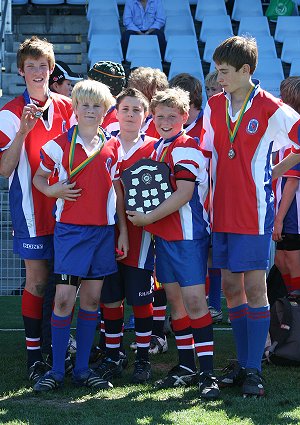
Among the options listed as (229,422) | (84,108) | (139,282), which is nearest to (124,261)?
(139,282)

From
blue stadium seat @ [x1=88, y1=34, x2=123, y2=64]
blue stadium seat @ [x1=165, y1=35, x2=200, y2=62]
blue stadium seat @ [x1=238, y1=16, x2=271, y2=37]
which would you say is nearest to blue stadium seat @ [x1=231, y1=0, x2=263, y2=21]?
blue stadium seat @ [x1=238, y1=16, x2=271, y2=37]

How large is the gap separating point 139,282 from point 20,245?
2.31ft

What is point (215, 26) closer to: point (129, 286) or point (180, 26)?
point (180, 26)

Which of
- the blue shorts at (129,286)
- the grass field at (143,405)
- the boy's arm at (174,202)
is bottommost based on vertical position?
the grass field at (143,405)

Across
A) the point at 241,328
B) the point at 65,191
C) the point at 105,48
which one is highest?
the point at 105,48

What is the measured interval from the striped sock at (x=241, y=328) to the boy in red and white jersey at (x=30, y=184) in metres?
1.09

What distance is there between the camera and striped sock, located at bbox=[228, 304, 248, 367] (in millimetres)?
4777

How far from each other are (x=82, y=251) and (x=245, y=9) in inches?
349

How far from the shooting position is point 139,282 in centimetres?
497

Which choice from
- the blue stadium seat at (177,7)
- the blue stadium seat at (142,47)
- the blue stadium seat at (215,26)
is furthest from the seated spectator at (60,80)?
the blue stadium seat at (177,7)

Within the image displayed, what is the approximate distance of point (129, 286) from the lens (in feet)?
16.4

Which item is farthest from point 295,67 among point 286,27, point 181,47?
point 181,47

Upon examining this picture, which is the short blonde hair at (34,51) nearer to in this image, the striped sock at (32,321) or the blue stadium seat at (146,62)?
the striped sock at (32,321)

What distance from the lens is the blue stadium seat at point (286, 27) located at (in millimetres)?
12164
